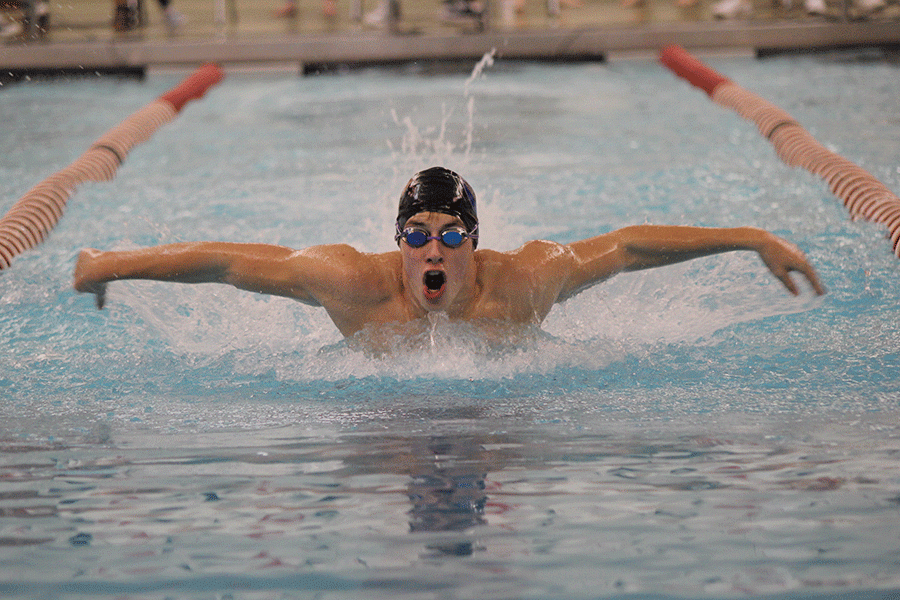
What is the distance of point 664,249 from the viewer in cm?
280

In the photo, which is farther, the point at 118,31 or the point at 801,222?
the point at 118,31

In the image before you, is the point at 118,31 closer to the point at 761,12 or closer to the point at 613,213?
the point at 761,12

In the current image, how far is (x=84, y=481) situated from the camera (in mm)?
2066

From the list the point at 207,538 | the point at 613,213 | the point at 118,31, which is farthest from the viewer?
the point at 118,31

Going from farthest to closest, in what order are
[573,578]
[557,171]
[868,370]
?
[557,171] → [868,370] → [573,578]

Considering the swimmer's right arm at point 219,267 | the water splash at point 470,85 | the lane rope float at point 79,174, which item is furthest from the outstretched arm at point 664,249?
the water splash at point 470,85

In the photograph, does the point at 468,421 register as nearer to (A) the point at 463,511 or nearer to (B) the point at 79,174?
(A) the point at 463,511

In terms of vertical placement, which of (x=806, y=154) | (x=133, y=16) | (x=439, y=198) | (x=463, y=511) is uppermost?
(x=133, y=16)

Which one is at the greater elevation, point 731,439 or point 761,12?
point 761,12

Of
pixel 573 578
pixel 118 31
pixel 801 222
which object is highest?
pixel 118 31

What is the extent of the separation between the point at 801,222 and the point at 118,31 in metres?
8.41

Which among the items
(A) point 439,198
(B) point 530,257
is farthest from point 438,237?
(B) point 530,257

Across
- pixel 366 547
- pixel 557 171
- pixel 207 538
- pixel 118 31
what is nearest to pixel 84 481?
pixel 207 538

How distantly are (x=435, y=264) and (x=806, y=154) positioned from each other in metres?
3.54
